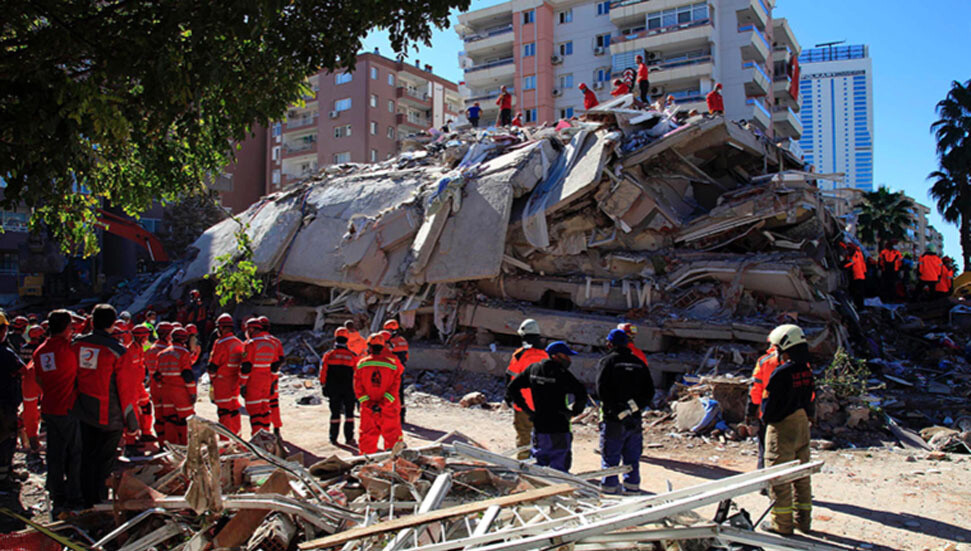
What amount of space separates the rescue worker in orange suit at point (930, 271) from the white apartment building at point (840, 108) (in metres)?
149

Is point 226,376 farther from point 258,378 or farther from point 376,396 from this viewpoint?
point 376,396

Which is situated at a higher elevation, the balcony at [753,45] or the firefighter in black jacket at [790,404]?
the balcony at [753,45]

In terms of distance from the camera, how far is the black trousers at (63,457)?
5.58m

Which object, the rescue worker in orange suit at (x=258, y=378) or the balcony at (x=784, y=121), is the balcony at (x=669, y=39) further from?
the rescue worker in orange suit at (x=258, y=378)

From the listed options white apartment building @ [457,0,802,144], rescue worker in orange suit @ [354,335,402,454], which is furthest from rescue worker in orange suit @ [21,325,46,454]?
white apartment building @ [457,0,802,144]

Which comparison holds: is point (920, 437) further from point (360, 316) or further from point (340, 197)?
point (340, 197)

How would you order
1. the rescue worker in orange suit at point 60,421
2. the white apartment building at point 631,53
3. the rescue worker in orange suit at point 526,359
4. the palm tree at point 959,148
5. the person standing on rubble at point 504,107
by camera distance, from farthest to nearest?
the white apartment building at point 631,53
the palm tree at point 959,148
the person standing on rubble at point 504,107
the rescue worker in orange suit at point 526,359
the rescue worker in orange suit at point 60,421

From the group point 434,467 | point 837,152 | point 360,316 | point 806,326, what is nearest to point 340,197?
point 360,316

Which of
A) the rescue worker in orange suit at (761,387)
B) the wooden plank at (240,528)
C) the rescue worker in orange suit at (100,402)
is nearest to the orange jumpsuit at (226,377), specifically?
the rescue worker in orange suit at (100,402)

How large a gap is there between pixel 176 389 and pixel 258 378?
3.02ft

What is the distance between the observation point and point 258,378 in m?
7.91

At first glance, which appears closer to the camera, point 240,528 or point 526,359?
point 240,528

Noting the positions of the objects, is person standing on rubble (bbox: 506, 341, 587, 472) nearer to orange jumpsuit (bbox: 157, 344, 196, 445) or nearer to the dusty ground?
the dusty ground

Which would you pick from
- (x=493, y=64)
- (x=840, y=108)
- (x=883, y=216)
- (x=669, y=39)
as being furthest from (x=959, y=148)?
(x=840, y=108)
